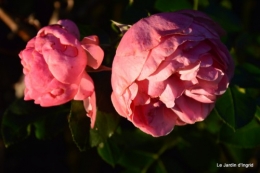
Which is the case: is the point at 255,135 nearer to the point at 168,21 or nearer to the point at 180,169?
the point at 180,169

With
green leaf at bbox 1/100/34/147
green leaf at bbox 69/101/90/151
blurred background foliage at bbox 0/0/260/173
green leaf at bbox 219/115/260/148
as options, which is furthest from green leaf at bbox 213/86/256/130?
green leaf at bbox 1/100/34/147

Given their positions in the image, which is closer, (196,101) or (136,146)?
(196,101)

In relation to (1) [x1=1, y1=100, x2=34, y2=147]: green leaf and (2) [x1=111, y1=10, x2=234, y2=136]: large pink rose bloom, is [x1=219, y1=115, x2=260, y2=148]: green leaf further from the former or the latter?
(1) [x1=1, y1=100, x2=34, y2=147]: green leaf

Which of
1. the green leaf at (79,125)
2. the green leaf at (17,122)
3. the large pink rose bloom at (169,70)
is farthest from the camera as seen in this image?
the green leaf at (17,122)

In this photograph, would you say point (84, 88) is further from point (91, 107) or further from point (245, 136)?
point (245, 136)

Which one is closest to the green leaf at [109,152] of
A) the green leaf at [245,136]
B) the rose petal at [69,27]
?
the green leaf at [245,136]

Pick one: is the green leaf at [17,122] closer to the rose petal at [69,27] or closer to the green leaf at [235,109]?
the rose petal at [69,27]

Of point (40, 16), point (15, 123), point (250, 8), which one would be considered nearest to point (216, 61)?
point (15, 123)
